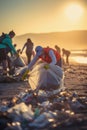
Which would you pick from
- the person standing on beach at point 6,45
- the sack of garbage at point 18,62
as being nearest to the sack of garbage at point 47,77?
the person standing on beach at point 6,45

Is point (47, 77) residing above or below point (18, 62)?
below

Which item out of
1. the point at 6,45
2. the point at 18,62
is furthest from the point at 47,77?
the point at 18,62

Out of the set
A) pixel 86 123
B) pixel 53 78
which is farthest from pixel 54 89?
pixel 86 123

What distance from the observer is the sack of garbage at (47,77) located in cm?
1060

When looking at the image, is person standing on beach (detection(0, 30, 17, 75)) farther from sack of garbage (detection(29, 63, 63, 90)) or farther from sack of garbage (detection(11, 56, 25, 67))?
sack of garbage (detection(29, 63, 63, 90))

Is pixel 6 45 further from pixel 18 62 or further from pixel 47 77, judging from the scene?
pixel 47 77

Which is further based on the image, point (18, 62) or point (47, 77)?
point (18, 62)

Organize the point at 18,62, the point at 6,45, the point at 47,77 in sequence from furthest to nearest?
1. the point at 18,62
2. the point at 6,45
3. the point at 47,77

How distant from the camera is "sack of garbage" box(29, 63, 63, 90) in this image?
1060 cm

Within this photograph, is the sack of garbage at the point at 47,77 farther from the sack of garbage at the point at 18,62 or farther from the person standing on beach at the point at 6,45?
the sack of garbage at the point at 18,62

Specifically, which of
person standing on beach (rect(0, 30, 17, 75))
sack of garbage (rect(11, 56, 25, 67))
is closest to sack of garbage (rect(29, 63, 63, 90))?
person standing on beach (rect(0, 30, 17, 75))

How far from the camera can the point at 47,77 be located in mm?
10609

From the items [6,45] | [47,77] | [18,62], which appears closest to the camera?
[47,77]

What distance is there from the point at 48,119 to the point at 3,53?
892 centimetres
